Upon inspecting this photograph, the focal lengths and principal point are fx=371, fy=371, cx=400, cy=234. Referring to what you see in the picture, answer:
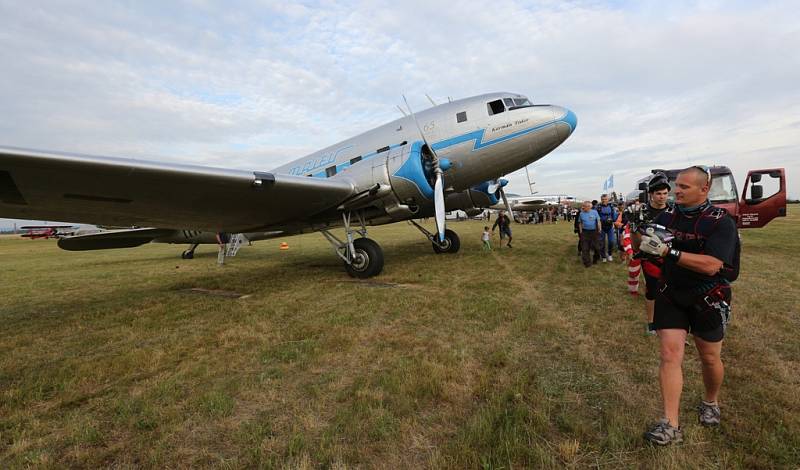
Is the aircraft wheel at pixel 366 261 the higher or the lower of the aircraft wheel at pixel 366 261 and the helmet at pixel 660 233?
the lower

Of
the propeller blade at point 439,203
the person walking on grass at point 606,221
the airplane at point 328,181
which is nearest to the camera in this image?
the airplane at point 328,181

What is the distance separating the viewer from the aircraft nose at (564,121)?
9.18 metres

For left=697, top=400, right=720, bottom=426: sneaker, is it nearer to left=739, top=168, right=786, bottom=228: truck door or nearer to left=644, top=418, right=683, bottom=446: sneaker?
left=644, top=418, right=683, bottom=446: sneaker

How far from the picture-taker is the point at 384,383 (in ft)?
10.5

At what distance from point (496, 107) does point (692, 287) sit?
7.89 meters

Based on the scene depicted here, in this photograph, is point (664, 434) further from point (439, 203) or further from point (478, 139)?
point (478, 139)

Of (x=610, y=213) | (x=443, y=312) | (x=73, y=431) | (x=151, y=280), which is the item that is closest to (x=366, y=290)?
(x=443, y=312)

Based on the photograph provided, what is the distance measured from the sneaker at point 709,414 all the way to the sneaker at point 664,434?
300mm

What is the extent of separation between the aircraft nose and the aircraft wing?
5386mm

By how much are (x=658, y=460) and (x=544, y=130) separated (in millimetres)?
8292

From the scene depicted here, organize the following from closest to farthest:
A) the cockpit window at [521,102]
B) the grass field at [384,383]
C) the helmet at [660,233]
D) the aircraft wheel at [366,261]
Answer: the helmet at [660,233], the grass field at [384,383], the aircraft wheel at [366,261], the cockpit window at [521,102]

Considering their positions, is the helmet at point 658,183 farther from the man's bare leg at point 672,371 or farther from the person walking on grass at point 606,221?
the person walking on grass at point 606,221

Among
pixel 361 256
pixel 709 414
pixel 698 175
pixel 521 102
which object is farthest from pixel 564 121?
pixel 709 414

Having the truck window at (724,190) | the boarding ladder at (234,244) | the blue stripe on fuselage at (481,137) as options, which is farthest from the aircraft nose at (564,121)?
the boarding ladder at (234,244)
